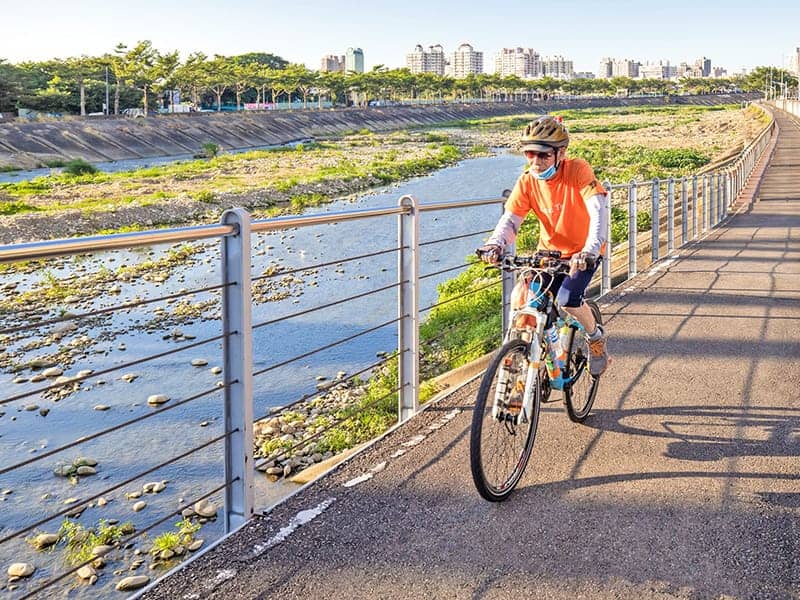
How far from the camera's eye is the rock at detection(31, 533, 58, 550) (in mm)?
7766

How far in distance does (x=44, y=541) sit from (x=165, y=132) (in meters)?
70.4

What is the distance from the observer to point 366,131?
100250 millimetres

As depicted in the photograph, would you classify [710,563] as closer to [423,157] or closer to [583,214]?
[583,214]

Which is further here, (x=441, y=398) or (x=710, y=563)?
(x=441, y=398)

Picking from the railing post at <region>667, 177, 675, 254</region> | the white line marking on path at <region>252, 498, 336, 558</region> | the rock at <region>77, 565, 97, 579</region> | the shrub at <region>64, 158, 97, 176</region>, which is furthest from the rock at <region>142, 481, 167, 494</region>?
the shrub at <region>64, 158, 97, 176</region>

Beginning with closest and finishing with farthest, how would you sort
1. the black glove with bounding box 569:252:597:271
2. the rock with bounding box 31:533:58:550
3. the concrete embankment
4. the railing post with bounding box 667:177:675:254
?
the black glove with bounding box 569:252:597:271
the rock with bounding box 31:533:58:550
the railing post with bounding box 667:177:675:254
the concrete embankment

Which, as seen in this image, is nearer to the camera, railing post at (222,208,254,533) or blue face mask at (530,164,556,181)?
railing post at (222,208,254,533)

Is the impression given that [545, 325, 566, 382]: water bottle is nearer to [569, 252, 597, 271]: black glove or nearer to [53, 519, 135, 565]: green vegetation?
[569, 252, 597, 271]: black glove

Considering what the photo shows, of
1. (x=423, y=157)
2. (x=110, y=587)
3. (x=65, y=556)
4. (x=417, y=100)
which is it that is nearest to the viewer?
(x=110, y=587)

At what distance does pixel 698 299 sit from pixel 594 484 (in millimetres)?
6127

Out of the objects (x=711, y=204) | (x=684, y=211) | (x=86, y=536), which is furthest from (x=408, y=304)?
(x=711, y=204)

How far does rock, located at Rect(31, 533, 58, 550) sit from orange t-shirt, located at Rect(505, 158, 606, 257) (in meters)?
5.31

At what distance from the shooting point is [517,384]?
14.1 ft

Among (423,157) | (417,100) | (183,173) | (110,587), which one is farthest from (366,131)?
(110,587)
